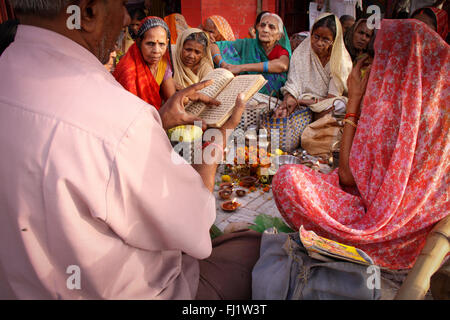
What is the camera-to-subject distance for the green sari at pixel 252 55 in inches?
191

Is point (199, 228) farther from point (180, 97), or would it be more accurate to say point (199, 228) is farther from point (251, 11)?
point (251, 11)

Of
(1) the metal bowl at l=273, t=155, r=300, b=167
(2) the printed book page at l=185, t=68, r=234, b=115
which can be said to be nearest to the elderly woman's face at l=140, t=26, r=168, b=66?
(2) the printed book page at l=185, t=68, r=234, b=115

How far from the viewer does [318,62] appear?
458 centimetres

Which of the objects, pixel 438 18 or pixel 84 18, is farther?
pixel 438 18

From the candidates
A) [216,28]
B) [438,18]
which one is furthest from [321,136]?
[216,28]

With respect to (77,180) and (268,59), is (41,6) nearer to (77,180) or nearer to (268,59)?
(77,180)

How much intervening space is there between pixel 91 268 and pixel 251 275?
70 centimetres

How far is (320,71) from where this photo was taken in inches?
181

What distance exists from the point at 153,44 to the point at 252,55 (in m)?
2.08

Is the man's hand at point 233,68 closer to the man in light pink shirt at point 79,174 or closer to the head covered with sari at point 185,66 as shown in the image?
the head covered with sari at point 185,66

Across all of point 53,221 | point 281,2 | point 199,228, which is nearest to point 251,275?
point 199,228

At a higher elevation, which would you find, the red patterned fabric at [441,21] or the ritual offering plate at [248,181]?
the red patterned fabric at [441,21]

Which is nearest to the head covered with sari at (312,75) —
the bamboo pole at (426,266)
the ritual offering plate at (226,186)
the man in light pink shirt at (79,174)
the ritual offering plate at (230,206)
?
the ritual offering plate at (226,186)

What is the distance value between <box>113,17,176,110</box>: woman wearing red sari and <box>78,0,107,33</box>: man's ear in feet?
7.95
